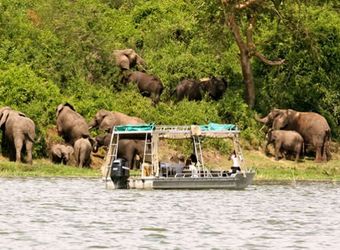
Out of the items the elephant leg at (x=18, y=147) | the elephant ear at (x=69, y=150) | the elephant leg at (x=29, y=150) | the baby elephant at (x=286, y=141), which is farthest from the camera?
the baby elephant at (x=286, y=141)

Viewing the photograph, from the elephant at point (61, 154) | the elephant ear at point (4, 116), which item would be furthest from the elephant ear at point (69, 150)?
the elephant ear at point (4, 116)

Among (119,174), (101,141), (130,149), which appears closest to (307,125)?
(130,149)

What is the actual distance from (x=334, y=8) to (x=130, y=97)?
1125cm

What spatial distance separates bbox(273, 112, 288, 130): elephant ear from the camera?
155ft

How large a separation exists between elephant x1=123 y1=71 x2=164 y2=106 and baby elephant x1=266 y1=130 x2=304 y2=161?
5366 millimetres

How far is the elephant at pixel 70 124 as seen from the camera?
42375 millimetres

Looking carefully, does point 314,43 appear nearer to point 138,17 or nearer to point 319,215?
point 138,17

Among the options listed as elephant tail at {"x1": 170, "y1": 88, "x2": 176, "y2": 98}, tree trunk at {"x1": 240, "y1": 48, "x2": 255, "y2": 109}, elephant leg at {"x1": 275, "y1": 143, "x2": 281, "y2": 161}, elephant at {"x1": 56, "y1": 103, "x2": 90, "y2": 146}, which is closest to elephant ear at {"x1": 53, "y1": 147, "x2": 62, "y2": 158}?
elephant at {"x1": 56, "y1": 103, "x2": 90, "y2": 146}

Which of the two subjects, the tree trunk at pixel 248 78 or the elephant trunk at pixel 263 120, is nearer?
the elephant trunk at pixel 263 120

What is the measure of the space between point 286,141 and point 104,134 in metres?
7.31

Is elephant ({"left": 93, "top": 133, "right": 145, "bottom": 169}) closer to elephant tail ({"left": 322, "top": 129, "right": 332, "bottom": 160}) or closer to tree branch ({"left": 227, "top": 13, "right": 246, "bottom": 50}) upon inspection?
tree branch ({"left": 227, "top": 13, "right": 246, "bottom": 50})

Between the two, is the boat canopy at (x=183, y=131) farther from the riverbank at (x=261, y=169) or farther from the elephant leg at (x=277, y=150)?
the elephant leg at (x=277, y=150)

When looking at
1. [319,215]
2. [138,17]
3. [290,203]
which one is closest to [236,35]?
[138,17]

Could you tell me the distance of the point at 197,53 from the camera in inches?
2087
